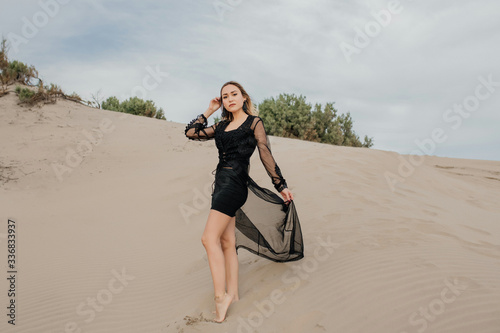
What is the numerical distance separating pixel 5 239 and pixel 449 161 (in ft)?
56.3

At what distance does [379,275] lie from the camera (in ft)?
11.8

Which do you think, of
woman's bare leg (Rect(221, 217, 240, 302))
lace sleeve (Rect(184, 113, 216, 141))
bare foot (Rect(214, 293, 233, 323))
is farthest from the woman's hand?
bare foot (Rect(214, 293, 233, 323))

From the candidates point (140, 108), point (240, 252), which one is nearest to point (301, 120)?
point (140, 108)

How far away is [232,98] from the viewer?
384 cm

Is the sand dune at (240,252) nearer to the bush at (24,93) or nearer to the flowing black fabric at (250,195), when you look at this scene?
the flowing black fabric at (250,195)

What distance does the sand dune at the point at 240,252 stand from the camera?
3.24 metres

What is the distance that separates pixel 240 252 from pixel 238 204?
2305 millimetres

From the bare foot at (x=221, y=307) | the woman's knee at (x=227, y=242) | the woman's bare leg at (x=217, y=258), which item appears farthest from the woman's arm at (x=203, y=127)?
the bare foot at (x=221, y=307)

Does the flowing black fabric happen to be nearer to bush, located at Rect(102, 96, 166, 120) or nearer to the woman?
the woman

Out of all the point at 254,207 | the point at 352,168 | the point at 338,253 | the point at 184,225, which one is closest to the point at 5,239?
the point at 184,225

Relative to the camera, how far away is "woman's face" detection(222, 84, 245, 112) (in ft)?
12.6

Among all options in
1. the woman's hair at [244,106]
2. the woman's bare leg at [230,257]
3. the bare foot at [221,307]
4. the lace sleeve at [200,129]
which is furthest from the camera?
the lace sleeve at [200,129]

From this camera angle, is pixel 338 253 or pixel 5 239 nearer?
pixel 338 253

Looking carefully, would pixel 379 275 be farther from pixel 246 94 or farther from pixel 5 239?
pixel 5 239
